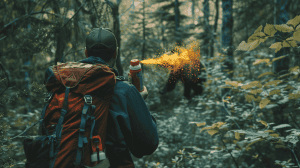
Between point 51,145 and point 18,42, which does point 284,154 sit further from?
point 18,42

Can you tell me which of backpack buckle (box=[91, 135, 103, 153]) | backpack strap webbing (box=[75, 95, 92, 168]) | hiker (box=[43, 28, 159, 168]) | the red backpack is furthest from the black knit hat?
backpack buckle (box=[91, 135, 103, 153])

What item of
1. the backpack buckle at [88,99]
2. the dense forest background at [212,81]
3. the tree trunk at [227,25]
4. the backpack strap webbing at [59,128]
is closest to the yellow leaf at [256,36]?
the dense forest background at [212,81]

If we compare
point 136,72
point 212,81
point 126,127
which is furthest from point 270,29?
point 212,81

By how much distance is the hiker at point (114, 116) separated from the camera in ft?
5.41

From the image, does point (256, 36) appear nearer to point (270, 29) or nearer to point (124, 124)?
point (270, 29)

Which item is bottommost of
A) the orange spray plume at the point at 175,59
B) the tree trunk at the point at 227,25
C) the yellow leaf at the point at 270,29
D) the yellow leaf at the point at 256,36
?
the orange spray plume at the point at 175,59

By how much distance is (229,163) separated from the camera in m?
5.18

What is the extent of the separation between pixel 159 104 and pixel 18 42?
804 centimetres

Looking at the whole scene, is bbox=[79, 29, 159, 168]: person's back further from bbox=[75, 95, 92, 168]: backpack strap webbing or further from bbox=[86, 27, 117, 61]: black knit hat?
bbox=[75, 95, 92, 168]: backpack strap webbing

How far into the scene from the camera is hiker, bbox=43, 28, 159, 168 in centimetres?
165

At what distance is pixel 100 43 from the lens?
1937 mm

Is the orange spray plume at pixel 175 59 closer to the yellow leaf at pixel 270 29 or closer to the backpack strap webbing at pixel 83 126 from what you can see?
the yellow leaf at pixel 270 29

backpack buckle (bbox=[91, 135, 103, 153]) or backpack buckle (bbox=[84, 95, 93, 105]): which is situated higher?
backpack buckle (bbox=[84, 95, 93, 105])

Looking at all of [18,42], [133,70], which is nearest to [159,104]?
[18,42]
